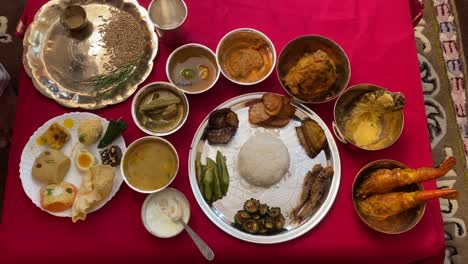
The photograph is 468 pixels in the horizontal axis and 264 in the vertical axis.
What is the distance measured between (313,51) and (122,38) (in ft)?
2.21

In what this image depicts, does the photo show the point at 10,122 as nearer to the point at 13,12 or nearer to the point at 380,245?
the point at 13,12

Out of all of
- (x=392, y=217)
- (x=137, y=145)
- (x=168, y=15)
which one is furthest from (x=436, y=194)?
(x=168, y=15)

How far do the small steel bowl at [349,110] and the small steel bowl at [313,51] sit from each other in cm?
3

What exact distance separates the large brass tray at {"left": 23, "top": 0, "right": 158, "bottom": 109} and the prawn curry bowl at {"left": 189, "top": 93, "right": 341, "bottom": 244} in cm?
33

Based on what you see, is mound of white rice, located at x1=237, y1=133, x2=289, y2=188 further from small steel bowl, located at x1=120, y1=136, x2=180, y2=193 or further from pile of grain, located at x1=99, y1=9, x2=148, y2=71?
pile of grain, located at x1=99, y1=9, x2=148, y2=71

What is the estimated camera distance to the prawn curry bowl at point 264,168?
1.20m

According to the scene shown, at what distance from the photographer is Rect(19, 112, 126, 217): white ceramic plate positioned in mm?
1205

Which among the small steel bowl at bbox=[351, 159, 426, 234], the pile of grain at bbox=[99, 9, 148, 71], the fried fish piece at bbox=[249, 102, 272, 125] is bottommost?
the small steel bowl at bbox=[351, 159, 426, 234]

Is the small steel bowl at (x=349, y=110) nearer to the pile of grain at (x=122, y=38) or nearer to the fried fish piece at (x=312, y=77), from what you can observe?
the fried fish piece at (x=312, y=77)

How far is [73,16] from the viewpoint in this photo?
1.36 metres

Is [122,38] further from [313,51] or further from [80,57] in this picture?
[313,51]

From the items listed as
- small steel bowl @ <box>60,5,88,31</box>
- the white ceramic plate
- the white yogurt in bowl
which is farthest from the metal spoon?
small steel bowl @ <box>60,5,88,31</box>

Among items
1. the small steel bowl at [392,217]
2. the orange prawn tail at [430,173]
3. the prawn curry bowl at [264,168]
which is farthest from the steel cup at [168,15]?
the orange prawn tail at [430,173]

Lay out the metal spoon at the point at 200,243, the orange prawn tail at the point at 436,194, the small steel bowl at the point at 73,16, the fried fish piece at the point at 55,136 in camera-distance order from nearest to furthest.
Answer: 1. the orange prawn tail at the point at 436,194
2. the metal spoon at the point at 200,243
3. the fried fish piece at the point at 55,136
4. the small steel bowl at the point at 73,16
